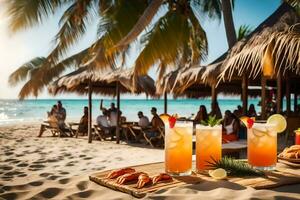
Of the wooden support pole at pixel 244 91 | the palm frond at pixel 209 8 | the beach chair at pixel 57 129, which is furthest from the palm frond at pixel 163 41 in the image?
the beach chair at pixel 57 129

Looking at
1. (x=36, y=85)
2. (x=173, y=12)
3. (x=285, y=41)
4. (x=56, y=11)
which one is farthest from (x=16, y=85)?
(x=285, y=41)

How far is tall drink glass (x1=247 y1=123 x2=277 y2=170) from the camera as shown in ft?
6.29

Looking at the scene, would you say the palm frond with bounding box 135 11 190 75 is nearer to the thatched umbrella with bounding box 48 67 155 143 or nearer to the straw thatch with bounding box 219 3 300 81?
the thatched umbrella with bounding box 48 67 155 143

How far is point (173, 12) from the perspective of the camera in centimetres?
860

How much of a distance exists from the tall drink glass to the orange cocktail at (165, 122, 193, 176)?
31 cm

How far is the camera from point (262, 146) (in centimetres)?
191

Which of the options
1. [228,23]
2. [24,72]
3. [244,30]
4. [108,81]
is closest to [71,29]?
[108,81]

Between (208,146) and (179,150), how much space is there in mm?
144

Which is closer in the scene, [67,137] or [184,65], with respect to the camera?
[184,65]

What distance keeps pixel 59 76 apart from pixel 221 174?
10933 mm

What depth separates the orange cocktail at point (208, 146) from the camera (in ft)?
6.27

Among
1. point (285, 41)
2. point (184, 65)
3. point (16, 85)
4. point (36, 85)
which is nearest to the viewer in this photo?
point (285, 41)

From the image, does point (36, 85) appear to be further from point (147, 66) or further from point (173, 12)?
point (173, 12)

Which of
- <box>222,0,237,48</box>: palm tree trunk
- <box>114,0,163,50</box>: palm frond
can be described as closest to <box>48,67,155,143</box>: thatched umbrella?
<box>114,0,163,50</box>: palm frond
